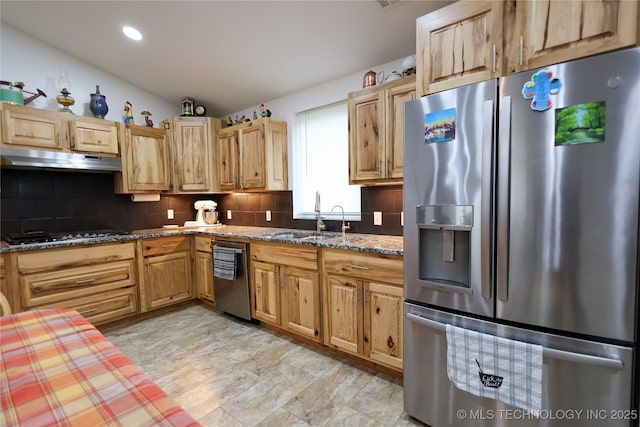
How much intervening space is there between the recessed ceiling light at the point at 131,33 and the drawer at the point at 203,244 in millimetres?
2004

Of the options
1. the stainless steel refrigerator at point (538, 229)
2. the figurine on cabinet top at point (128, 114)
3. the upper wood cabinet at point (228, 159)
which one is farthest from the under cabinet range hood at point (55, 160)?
the stainless steel refrigerator at point (538, 229)

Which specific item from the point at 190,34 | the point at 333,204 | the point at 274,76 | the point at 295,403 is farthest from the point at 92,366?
the point at 274,76

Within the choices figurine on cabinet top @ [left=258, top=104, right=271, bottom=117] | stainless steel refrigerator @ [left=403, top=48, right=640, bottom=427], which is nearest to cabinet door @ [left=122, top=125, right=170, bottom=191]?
figurine on cabinet top @ [left=258, top=104, right=271, bottom=117]

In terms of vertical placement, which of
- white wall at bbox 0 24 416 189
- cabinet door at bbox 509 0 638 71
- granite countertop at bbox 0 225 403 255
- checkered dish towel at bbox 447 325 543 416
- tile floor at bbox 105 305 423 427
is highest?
white wall at bbox 0 24 416 189

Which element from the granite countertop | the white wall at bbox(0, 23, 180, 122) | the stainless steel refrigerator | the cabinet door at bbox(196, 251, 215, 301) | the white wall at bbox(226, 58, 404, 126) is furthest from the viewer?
the cabinet door at bbox(196, 251, 215, 301)

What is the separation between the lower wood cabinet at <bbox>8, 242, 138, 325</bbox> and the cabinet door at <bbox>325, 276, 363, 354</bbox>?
210 cm

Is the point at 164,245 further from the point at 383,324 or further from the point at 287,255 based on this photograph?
the point at 383,324

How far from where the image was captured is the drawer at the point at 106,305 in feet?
8.70

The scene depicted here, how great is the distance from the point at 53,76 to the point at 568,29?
162 inches

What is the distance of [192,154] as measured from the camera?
3.51 metres

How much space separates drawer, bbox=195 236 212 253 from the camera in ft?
10.6

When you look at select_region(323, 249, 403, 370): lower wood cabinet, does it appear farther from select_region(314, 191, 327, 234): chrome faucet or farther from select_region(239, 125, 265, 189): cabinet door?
select_region(239, 125, 265, 189): cabinet door

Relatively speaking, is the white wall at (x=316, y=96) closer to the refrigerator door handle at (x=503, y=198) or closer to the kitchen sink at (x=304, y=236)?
the kitchen sink at (x=304, y=236)

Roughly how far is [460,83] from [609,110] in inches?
24.3
